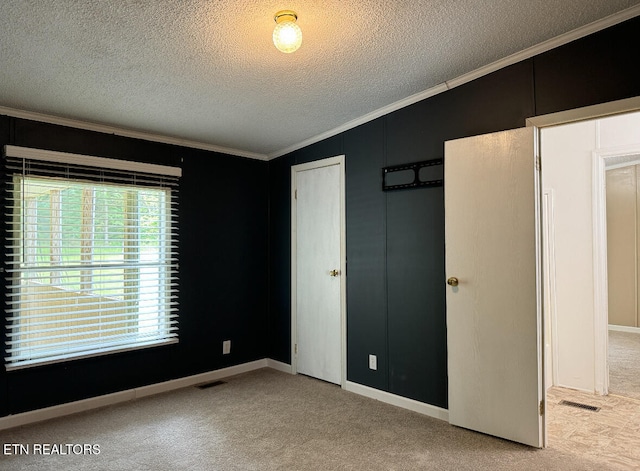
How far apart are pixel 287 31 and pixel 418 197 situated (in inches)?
68.9

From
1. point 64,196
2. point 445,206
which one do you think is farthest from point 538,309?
point 64,196

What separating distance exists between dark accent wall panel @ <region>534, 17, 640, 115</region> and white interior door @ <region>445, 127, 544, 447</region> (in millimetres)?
289

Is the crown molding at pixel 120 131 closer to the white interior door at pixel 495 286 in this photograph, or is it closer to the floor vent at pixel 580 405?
the white interior door at pixel 495 286

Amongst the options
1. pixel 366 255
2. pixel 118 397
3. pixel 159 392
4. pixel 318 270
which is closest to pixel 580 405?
pixel 366 255

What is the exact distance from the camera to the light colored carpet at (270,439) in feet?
7.99

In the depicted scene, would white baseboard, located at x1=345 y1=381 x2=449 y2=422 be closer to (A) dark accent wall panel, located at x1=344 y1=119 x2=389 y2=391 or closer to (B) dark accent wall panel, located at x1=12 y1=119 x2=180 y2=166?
(A) dark accent wall panel, located at x1=344 y1=119 x2=389 y2=391

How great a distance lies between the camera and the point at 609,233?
6.43m

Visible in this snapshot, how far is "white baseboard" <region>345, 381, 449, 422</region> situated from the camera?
10.1 ft

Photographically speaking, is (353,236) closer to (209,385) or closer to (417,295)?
(417,295)

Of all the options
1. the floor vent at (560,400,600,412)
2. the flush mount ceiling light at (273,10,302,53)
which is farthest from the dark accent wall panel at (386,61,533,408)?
the flush mount ceiling light at (273,10,302,53)

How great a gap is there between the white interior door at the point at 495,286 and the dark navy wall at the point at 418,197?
20 centimetres

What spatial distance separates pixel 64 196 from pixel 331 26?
7.98 ft

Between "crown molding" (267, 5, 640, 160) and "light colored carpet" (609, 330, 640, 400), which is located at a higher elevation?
"crown molding" (267, 5, 640, 160)

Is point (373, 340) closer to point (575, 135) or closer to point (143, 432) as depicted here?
point (143, 432)
